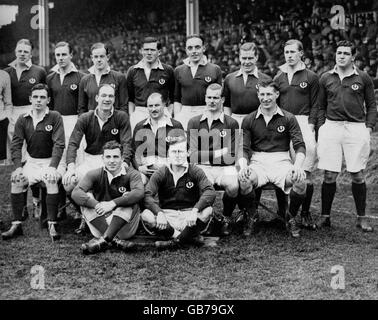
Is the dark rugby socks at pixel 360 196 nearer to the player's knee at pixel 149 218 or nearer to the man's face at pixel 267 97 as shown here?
the man's face at pixel 267 97

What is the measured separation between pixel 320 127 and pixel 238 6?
614cm

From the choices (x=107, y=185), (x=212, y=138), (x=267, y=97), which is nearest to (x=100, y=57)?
(x=212, y=138)

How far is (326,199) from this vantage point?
18.2 ft

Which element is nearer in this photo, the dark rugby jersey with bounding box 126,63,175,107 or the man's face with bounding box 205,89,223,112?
the man's face with bounding box 205,89,223,112

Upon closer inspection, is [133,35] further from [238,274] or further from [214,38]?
[238,274]

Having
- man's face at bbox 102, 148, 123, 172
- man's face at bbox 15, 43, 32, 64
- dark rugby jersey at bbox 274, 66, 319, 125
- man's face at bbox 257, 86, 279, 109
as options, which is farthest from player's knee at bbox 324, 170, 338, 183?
man's face at bbox 15, 43, 32, 64

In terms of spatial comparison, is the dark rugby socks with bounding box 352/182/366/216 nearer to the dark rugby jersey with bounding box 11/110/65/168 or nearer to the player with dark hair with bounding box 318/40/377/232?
Result: the player with dark hair with bounding box 318/40/377/232

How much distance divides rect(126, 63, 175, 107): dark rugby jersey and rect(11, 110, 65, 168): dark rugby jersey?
0.95 meters

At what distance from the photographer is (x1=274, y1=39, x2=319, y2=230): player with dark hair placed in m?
5.53

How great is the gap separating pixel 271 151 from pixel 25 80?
8.81 ft

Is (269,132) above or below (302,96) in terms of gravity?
below

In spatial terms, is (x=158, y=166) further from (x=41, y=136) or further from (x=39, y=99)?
(x=39, y=99)

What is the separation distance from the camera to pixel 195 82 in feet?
19.5

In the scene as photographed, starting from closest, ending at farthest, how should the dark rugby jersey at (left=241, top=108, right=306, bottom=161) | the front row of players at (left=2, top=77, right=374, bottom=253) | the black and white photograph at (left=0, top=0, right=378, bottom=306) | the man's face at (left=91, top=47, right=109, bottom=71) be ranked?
the black and white photograph at (left=0, top=0, right=378, bottom=306), the front row of players at (left=2, top=77, right=374, bottom=253), the dark rugby jersey at (left=241, top=108, right=306, bottom=161), the man's face at (left=91, top=47, right=109, bottom=71)
